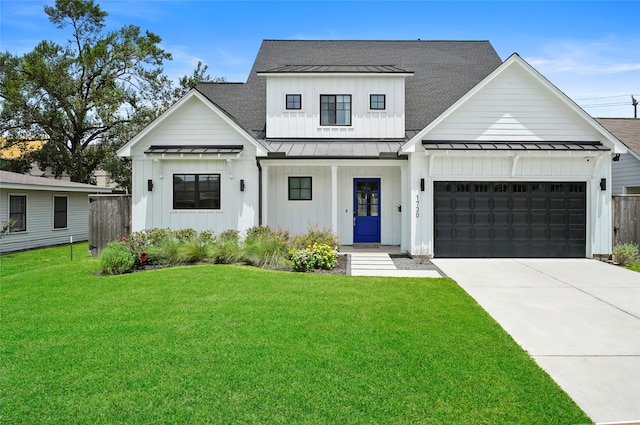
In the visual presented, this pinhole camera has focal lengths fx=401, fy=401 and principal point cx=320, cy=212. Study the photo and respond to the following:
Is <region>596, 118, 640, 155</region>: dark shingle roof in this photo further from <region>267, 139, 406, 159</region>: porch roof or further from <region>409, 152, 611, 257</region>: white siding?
<region>267, 139, 406, 159</region>: porch roof

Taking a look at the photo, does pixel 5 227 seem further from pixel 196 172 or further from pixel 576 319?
pixel 576 319

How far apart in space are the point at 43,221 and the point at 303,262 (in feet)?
45.6

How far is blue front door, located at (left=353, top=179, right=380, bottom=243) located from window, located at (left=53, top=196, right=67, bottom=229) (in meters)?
13.8

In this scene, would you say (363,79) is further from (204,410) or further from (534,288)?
A: (204,410)

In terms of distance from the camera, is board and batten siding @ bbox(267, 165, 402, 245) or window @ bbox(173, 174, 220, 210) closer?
window @ bbox(173, 174, 220, 210)

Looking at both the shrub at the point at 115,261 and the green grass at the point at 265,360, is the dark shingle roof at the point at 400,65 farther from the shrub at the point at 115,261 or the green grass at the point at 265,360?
the green grass at the point at 265,360

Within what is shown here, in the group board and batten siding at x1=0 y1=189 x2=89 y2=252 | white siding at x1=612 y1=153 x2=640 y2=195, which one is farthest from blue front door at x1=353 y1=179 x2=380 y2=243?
board and batten siding at x1=0 y1=189 x2=89 y2=252

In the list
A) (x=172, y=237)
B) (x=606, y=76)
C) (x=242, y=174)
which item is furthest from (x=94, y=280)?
(x=606, y=76)

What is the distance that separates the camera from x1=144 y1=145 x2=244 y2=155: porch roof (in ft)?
40.2

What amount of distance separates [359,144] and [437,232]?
408cm

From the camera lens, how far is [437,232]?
39.2 ft

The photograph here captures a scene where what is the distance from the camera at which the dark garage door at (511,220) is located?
11938 millimetres

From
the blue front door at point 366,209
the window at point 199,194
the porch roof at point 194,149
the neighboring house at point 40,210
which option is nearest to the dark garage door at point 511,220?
the blue front door at point 366,209

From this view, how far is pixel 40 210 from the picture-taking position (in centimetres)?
1725
